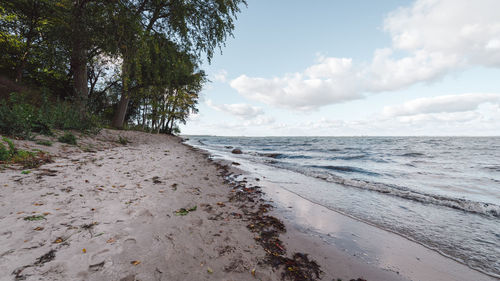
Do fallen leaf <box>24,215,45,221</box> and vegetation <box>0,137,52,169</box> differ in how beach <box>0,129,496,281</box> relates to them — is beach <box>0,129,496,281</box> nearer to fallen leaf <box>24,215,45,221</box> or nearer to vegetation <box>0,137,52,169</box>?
fallen leaf <box>24,215,45,221</box>

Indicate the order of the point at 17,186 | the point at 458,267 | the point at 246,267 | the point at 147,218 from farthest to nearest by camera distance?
the point at 17,186, the point at 147,218, the point at 458,267, the point at 246,267

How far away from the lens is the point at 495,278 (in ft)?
7.63

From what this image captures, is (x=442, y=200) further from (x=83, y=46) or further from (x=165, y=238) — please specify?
(x=83, y=46)

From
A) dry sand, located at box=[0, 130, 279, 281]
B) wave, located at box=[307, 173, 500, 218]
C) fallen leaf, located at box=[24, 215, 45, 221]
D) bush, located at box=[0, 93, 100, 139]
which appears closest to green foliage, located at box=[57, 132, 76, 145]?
bush, located at box=[0, 93, 100, 139]

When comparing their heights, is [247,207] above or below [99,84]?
below

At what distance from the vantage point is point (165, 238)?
7.37 ft

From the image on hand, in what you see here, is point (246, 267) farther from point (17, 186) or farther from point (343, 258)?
point (17, 186)

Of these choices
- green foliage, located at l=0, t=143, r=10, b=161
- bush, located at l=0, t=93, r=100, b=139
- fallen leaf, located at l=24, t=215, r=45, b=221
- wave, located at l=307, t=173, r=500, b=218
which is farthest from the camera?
bush, located at l=0, t=93, r=100, b=139

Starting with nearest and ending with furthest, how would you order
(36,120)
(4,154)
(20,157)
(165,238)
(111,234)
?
(111,234) < (165,238) < (4,154) < (20,157) < (36,120)

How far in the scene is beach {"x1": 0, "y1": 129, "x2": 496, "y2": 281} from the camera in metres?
1.68

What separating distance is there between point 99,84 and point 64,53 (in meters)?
17.1

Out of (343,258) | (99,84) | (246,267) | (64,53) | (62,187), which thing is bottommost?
(343,258)

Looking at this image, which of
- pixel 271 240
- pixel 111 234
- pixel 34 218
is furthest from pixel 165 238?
pixel 34 218

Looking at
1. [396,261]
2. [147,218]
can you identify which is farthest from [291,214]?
[147,218]
